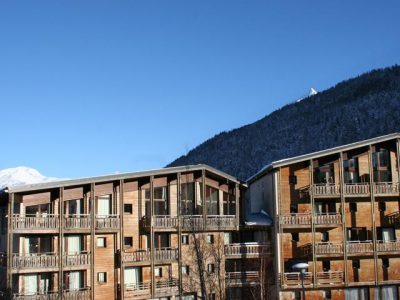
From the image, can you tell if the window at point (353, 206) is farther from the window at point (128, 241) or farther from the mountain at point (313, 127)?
the mountain at point (313, 127)

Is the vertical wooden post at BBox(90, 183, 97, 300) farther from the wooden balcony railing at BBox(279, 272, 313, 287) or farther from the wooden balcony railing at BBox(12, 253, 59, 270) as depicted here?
the wooden balcony railing at BBox(279, 272, 313, 287)

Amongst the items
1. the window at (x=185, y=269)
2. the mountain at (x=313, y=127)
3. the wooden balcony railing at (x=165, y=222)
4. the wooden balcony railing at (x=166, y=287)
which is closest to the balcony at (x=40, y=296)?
the wooden balcony railing at (x=166, y=287)

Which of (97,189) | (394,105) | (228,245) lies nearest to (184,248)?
(228,245)

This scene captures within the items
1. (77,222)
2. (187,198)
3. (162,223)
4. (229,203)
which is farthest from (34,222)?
(229,203)

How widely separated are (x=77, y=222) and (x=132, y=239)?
5029 millimetres

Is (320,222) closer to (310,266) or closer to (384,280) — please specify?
(310,266)

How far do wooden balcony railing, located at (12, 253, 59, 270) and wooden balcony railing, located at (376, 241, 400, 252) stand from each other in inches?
1037

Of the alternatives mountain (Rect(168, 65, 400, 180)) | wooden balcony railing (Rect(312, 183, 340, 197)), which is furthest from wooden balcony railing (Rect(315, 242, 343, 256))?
mountain (Rect(168, 65, 400, 180))

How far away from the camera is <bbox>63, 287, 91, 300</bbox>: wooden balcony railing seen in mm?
42281

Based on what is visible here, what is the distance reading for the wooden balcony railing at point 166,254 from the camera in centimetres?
4619

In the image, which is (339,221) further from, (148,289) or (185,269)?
(148,289)

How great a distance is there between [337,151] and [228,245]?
39.5 ft

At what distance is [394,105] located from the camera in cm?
14388

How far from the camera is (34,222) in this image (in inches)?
1644
